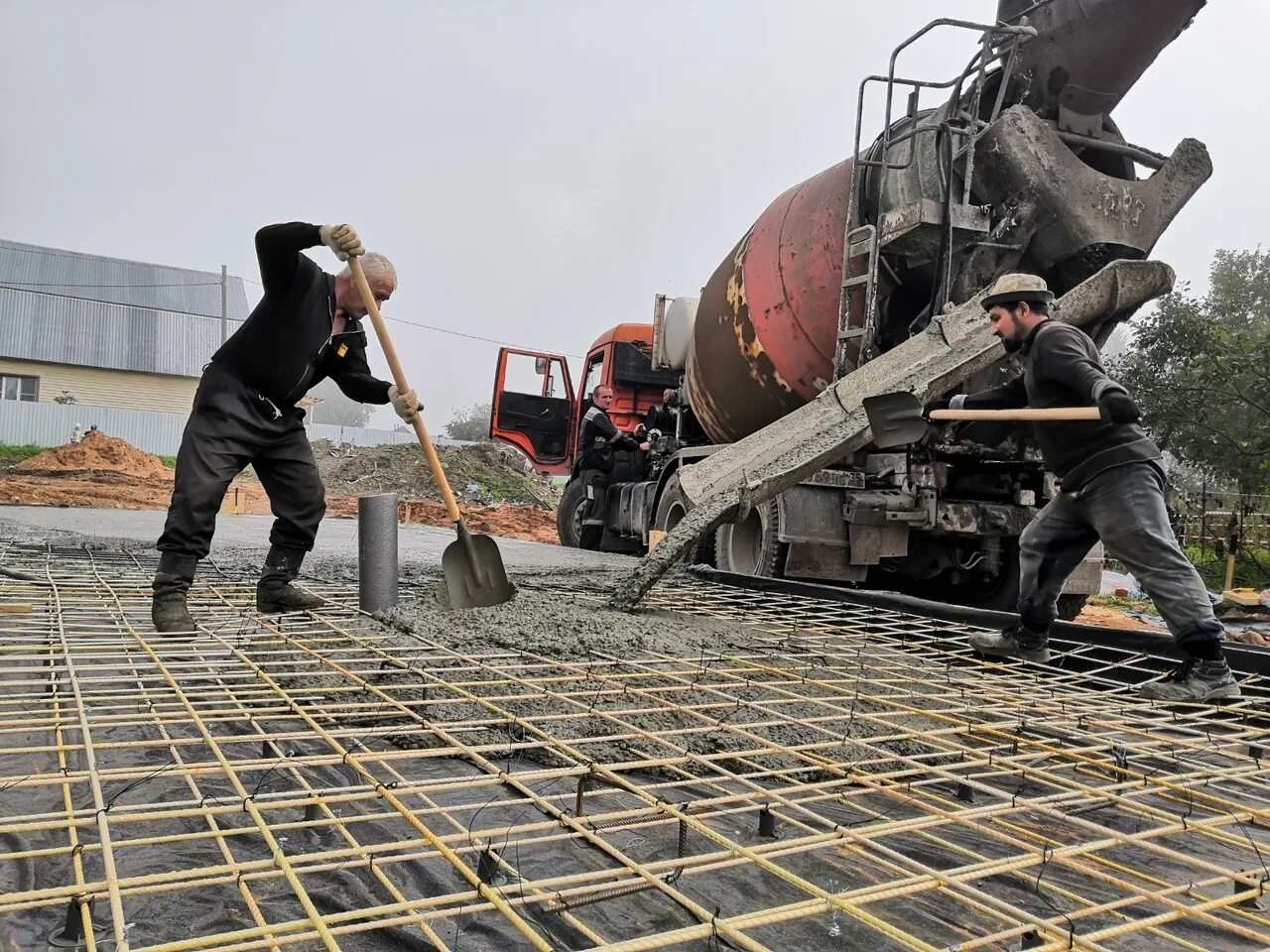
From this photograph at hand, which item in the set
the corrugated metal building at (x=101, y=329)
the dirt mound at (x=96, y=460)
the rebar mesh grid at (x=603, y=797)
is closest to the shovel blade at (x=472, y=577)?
the rebar mesh grid at (x=603, y=797)

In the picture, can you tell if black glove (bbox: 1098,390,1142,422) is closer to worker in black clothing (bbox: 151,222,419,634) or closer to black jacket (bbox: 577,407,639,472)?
worker in black clothing (bbox: 151,222,419,634)

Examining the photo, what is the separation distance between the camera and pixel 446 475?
2133 centimetres

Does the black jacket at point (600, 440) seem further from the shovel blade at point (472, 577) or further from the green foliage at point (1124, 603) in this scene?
the shovel blade at point (472, 577)

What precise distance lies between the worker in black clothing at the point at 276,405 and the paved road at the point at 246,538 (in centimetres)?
259

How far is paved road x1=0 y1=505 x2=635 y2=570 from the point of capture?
6555 mm

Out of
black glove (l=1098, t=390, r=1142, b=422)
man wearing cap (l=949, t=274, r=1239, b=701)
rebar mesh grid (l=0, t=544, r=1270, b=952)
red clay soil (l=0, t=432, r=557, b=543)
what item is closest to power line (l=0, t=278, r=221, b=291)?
red clay soil (l=0, t=432, r=557, b=543)

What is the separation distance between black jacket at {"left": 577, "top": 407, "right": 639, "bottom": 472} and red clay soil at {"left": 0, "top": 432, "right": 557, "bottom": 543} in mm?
5467

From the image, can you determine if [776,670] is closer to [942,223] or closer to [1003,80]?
[942,223]

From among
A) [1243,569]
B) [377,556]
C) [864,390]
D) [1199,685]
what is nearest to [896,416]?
[864,390]

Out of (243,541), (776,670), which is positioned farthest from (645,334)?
(776,670)

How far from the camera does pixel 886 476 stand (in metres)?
5.26

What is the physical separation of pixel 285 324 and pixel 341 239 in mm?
399

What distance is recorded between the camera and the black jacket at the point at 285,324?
125 inches

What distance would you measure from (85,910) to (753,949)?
0.77 meters
